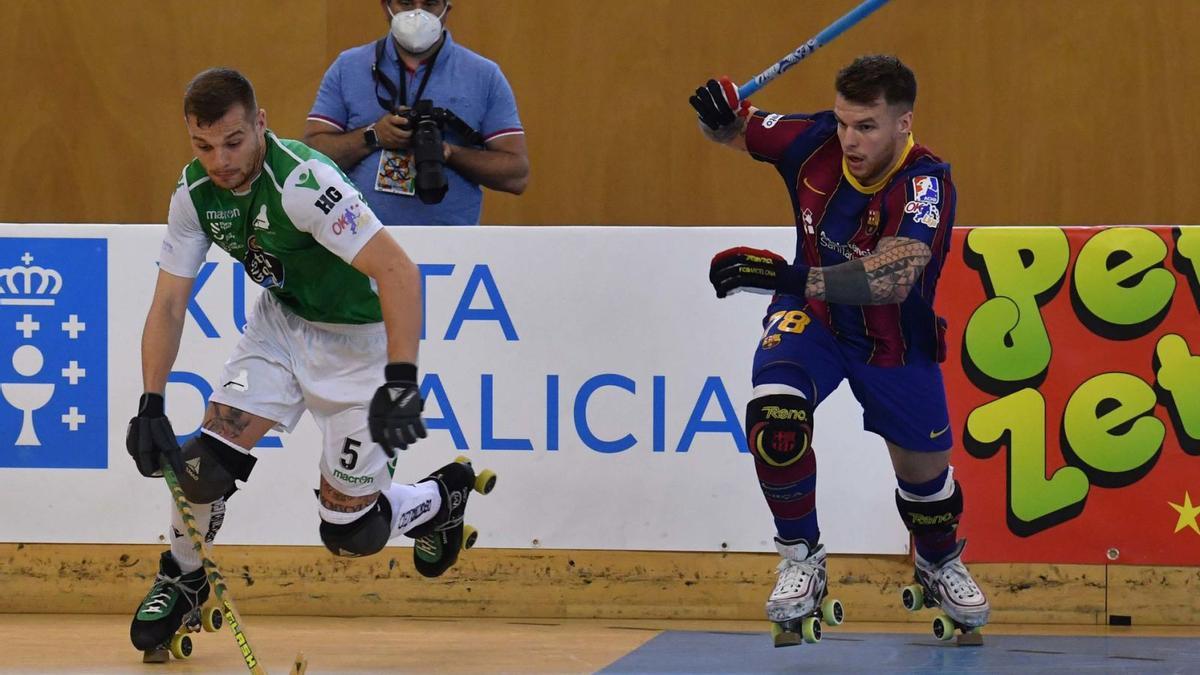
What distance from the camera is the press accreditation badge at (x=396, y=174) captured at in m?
6.67

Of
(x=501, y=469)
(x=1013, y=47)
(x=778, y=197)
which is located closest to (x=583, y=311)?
(x=501, y=469)

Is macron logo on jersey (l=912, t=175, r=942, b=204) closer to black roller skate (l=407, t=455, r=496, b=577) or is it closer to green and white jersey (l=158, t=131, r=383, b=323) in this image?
green and white jersey (l=158, t=131, r=383, b=323)

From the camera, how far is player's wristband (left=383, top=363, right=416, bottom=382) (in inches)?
182

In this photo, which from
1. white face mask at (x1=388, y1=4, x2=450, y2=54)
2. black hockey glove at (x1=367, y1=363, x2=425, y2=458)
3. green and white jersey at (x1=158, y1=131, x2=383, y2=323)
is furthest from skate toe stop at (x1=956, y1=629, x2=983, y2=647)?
white face mask at (x1=388, y1=4, x2=450, y2=54)

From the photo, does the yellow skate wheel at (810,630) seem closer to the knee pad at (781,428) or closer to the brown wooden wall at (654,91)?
the knee pad at (781,428)

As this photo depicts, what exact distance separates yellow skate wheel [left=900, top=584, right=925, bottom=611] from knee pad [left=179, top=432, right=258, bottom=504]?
7.34ft

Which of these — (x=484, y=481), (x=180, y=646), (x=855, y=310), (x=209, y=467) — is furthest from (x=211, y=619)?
(x=855, y=310)

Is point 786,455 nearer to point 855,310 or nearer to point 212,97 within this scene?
point 855,310

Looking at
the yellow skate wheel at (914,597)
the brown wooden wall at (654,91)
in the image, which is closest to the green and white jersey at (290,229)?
the yellow skate wheel at (914,597)

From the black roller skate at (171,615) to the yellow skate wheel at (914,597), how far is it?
2277 mm

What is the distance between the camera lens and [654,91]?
29.5ft

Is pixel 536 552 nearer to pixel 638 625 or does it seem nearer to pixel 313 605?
pixel 638 625

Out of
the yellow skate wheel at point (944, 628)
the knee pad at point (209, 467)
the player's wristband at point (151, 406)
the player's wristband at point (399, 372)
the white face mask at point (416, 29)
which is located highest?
the white face mask at point (416, 29)

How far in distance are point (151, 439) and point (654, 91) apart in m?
4.54
